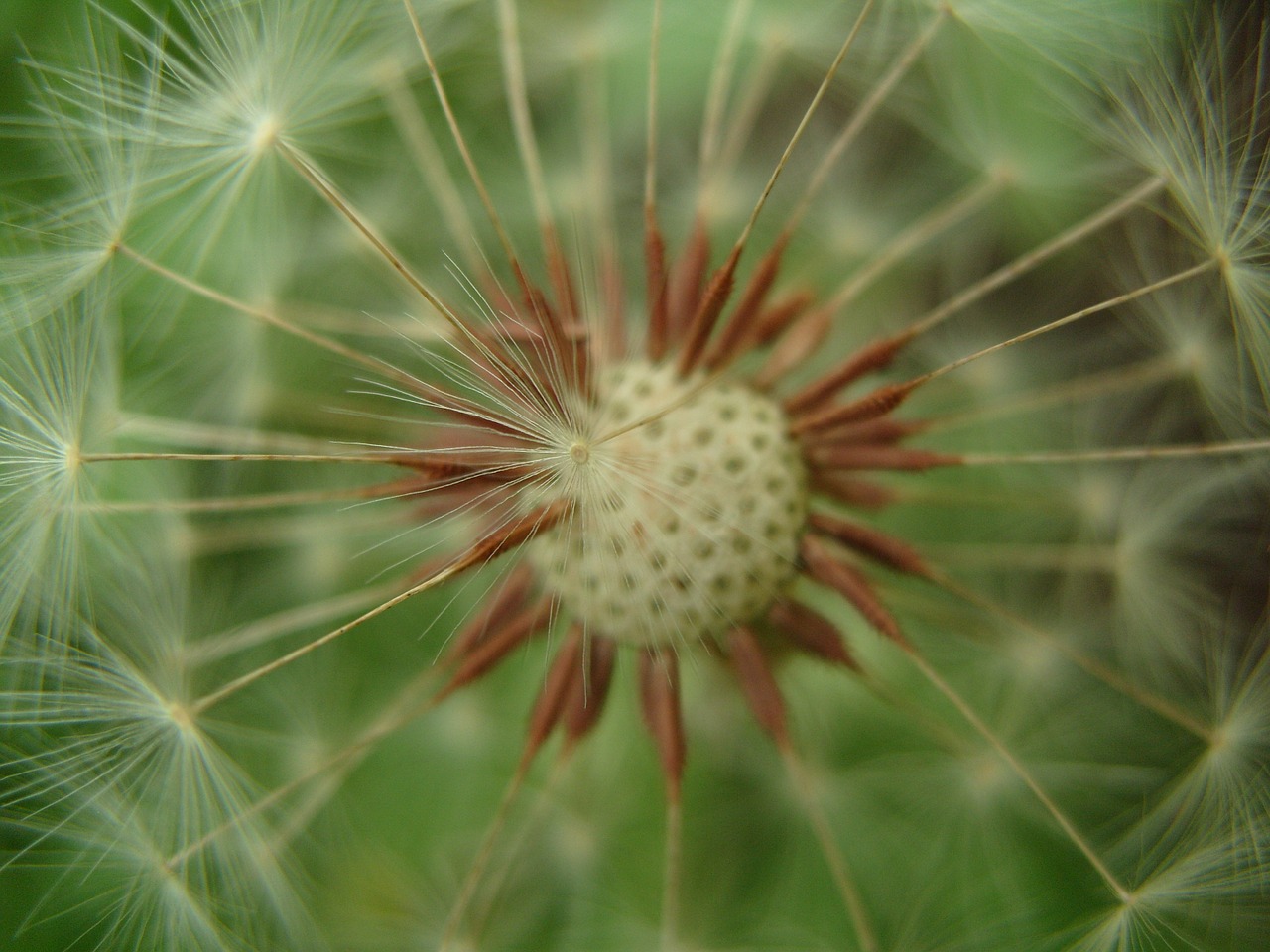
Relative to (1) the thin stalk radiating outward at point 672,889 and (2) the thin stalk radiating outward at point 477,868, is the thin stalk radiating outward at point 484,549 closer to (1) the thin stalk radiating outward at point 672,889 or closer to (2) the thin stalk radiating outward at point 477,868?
(2) the thin stalk radiating outward at point 477,868

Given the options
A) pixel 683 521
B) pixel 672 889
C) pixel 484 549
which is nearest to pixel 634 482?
pixel 683 521

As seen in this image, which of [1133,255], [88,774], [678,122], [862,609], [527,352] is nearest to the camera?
[527,352]

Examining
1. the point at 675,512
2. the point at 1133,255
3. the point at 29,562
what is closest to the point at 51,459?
the point at 29,562

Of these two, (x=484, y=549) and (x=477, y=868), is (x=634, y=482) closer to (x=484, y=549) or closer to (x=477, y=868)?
(x=484, y=549)

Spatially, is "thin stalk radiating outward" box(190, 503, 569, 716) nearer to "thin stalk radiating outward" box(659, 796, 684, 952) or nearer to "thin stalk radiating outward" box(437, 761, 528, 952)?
"thin stalk radiating outward" box(437, 761, 528, 952)

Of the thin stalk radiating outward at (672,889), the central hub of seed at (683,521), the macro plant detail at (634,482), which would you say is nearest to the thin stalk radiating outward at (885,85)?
the macro plant detail at (634,482)

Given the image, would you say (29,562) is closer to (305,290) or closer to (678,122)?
(305,290)

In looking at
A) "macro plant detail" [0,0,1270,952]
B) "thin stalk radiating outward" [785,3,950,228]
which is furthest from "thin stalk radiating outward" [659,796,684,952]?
"thin stalk radiating outward" [785,3,950,228]
